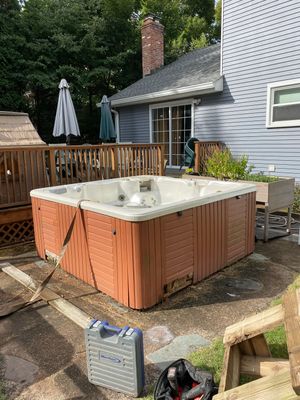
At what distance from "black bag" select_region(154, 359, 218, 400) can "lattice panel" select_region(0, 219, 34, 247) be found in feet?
12.0

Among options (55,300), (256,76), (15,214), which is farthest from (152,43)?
(55,300)

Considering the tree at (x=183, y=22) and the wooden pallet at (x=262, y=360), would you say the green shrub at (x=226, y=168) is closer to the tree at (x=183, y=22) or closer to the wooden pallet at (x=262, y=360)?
the wooden pallet at (x=262, y=360)

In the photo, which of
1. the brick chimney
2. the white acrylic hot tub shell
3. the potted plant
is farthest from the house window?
the white acrylic hot tub shell

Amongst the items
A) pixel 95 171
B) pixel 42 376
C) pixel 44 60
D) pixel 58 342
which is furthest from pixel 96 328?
pixel 44 60

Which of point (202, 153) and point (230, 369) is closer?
point (230, 369)

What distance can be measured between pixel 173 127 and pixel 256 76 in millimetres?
2745

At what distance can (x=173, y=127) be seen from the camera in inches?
361

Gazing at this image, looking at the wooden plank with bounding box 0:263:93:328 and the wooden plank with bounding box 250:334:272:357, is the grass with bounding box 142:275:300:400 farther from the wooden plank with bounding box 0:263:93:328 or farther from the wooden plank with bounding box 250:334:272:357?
the wooden plank with bounding box 0:263:93:328

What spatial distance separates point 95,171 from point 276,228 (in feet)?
10.6

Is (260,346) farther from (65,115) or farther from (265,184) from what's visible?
(65,115)

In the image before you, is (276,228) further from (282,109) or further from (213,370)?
(213,370)

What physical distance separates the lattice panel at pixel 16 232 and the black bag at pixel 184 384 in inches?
144

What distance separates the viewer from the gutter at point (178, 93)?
765 centimetres

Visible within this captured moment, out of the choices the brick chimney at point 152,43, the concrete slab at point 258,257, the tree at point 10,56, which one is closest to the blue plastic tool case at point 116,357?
the concrete slab at point 258,257
